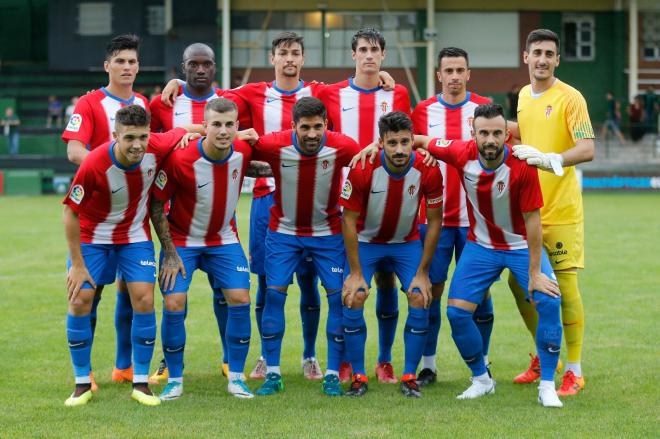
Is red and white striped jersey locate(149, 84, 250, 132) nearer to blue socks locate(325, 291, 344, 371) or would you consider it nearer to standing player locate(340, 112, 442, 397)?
standing player locate(340, 112, 442, 397)

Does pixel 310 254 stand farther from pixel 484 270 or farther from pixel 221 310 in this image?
pixel 484 270

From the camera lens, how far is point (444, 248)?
7359mm

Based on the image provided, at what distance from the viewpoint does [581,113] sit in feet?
23.0

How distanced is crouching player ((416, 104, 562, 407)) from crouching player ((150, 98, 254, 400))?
141cm

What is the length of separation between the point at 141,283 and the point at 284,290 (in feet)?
3.32

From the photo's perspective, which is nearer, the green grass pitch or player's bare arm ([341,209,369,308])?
the green grass pitch

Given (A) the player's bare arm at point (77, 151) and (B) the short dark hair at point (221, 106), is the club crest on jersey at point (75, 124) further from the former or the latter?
(B) the short dark hair at point (221, 106)

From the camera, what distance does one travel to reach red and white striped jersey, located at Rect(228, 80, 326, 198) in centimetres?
767

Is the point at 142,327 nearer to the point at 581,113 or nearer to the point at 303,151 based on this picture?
the point at 303,151

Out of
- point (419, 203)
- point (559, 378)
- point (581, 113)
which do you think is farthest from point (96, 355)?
point (581, 113)

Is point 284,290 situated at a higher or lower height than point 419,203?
lower

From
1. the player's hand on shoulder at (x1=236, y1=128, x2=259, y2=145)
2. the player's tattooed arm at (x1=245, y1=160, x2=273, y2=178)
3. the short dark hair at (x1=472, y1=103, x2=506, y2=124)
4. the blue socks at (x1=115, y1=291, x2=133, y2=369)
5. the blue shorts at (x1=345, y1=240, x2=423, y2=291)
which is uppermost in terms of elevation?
the short dark hair at (x1=472, y1=103, x2=506, y2=124)

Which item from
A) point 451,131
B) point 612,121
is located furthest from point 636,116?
point 451,131

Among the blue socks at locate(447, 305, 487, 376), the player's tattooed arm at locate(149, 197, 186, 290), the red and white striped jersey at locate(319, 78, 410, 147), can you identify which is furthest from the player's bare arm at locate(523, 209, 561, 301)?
the player's tattooed arm at locate(149, 197, 186, 290)
